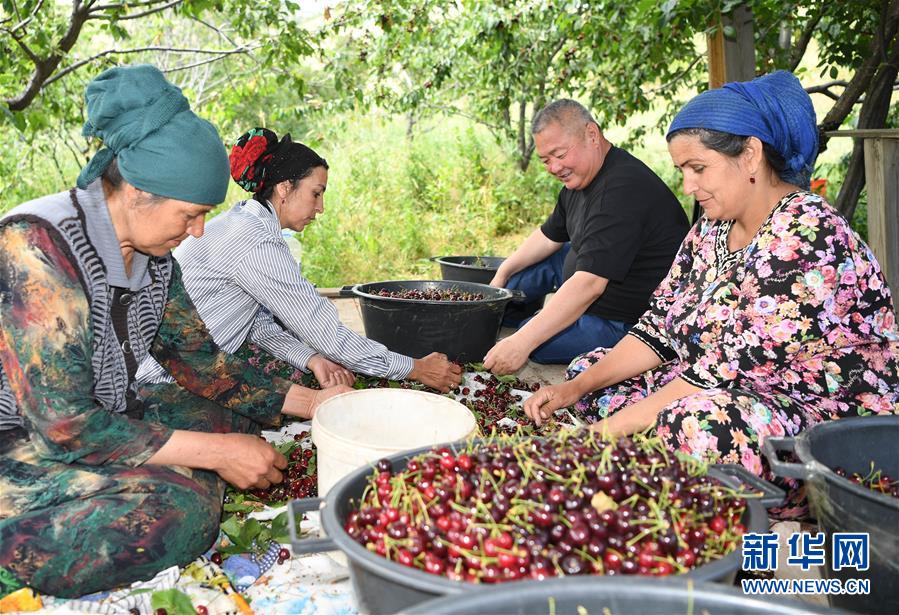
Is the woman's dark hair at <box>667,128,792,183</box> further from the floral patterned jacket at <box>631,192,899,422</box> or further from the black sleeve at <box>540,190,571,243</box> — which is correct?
the black sleeve at <box>540,190,571,243</box>

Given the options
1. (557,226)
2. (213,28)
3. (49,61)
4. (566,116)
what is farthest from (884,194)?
(49,61)

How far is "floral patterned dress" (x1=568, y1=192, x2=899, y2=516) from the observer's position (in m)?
2.25

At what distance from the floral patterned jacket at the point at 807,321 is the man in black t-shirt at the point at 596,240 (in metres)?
1.19

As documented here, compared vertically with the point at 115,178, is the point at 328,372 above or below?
below

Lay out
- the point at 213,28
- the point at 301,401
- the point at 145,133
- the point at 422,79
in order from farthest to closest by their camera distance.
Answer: the point at 422,79
the point at 213,28
the point at 301,401
the point at 145,133

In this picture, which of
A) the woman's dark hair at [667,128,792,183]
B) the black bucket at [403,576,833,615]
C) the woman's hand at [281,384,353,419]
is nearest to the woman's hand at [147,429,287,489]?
the woman's hand at [281,384,353,419]

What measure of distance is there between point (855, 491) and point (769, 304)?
82 centimetres

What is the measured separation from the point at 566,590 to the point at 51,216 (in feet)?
5.28

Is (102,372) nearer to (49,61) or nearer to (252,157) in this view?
(252,157)

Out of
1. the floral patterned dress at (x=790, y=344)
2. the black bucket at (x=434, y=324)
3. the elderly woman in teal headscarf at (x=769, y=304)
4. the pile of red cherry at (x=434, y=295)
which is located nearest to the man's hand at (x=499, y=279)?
the pile of red cherry at (x=434, y=295)

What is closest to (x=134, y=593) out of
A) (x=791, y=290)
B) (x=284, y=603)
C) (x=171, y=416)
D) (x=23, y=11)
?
(x=284, y=603)

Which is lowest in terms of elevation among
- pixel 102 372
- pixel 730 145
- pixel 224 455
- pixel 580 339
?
pixel 580 339

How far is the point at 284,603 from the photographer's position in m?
2.05

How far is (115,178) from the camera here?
2.13 m
